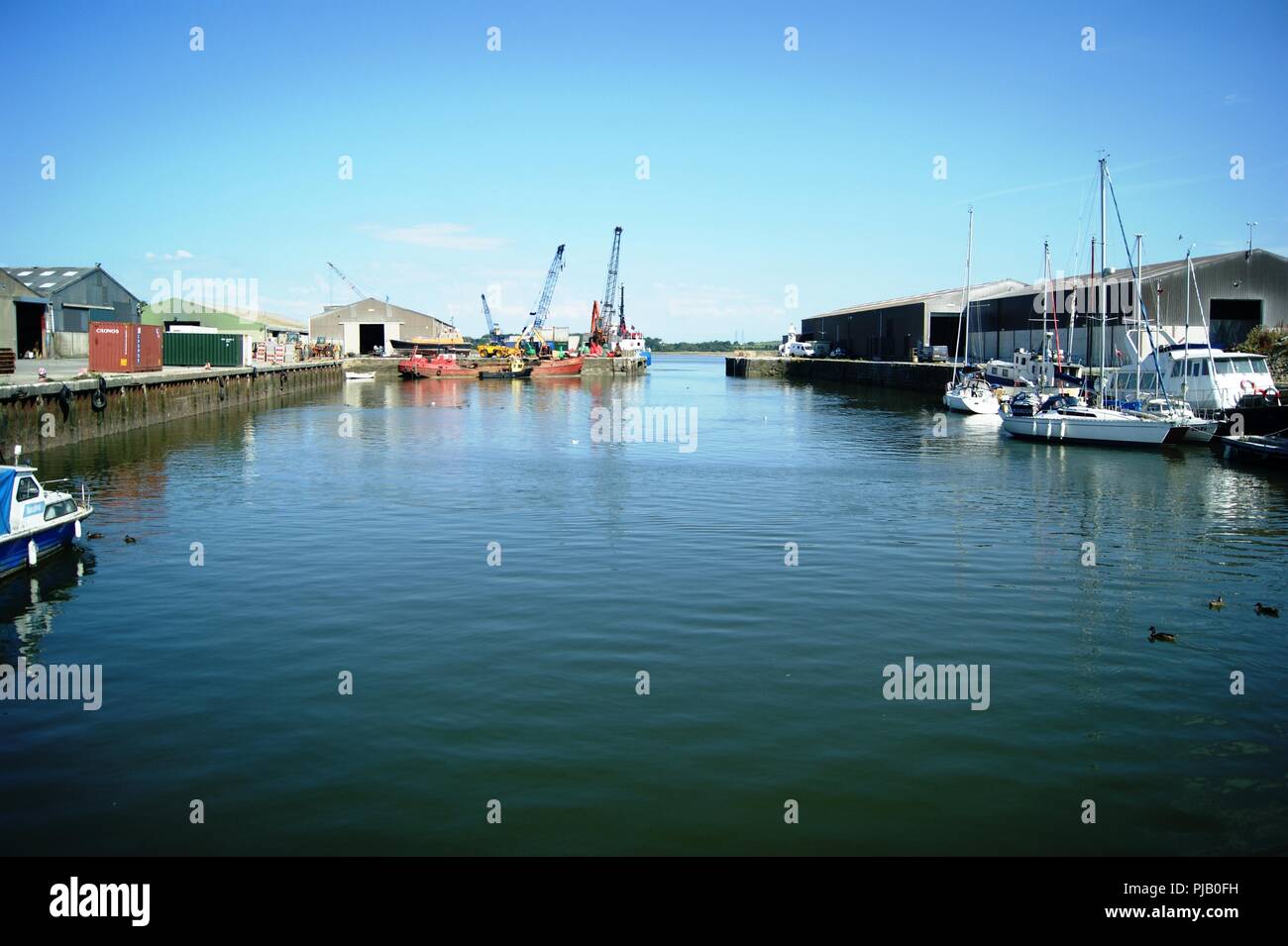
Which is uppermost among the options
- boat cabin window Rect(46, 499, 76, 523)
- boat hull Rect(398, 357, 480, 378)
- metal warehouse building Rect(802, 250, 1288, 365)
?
metal warehouse building Rect(802, 250, 1288, 365)

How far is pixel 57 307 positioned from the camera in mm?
74375

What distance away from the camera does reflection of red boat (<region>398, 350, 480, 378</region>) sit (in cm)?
11944

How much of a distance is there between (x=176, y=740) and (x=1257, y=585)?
19839mm

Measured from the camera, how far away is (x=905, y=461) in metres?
41.7

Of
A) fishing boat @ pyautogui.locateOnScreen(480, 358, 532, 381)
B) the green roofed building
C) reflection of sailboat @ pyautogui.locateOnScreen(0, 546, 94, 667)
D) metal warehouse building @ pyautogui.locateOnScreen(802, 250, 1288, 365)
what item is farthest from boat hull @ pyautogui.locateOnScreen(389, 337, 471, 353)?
reflection of sailboat @ pyautogui.locateOnScreen(0, 546, 94, 667)

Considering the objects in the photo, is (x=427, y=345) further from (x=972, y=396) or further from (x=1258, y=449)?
(x=1258, y=449)

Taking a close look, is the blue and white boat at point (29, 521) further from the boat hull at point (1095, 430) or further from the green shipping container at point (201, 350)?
the green shipping container at point (201, 350)

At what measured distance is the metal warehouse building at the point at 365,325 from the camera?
5556 inches

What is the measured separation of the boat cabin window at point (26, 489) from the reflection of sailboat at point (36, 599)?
1.35 metres

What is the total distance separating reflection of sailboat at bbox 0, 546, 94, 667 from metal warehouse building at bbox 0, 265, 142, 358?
48.2 meters

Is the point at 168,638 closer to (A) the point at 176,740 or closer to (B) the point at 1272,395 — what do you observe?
(A) the point at 176,740

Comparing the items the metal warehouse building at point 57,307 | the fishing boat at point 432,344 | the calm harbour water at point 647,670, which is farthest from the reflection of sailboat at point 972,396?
the fishing boat at point 432,344

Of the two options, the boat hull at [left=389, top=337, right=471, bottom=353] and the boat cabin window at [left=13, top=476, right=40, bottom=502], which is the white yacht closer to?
the boat cabin window at [left=13, top=476, right=40, bottom=502]

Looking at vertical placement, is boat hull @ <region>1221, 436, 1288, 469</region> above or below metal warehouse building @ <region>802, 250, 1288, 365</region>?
below
